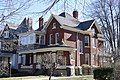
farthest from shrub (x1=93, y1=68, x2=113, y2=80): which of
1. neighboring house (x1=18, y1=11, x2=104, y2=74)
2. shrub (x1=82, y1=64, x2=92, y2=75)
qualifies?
shrub (x1=82, y1=64, x2=92, y2=75)

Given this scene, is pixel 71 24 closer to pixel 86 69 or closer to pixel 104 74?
pixel 86 69

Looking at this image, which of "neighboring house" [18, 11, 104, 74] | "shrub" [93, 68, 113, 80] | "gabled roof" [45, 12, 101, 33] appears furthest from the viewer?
"gabled roof" [45, 12, 101, 33]

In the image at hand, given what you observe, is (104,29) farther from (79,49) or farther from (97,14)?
(79,49)

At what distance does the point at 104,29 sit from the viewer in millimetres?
36156

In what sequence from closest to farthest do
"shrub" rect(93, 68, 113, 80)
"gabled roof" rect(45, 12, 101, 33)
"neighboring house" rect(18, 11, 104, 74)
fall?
"shrub" rect(93, 68, 113, 80)
"neighboring house" rect(18, 11, 104, 74)
"gabled roof" rect(45, 12, 101, 33)

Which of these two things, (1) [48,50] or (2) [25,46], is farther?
(2) [25,46]

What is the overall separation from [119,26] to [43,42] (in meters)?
16.7

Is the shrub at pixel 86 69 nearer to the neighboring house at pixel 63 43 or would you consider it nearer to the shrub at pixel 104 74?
the neighboring house at pixel 63 43

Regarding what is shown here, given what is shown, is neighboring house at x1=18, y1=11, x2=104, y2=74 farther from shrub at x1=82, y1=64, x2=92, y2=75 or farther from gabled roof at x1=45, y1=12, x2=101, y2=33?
shrub at x1=82, y1=64, x2=92, y2=75

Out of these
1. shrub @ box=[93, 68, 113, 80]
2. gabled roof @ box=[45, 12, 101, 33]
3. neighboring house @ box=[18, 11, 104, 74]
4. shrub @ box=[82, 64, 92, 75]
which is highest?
gabled roof @ box=[45, 12, 101, 33]

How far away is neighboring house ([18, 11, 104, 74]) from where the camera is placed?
3781cm

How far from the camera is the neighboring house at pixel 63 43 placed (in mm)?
37812

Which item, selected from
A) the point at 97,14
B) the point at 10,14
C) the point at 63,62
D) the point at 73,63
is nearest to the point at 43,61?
the point at 63,62

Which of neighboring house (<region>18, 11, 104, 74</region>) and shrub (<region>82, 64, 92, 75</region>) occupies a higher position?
neighboring house (<region>18, 11, 104, 74</region>)
